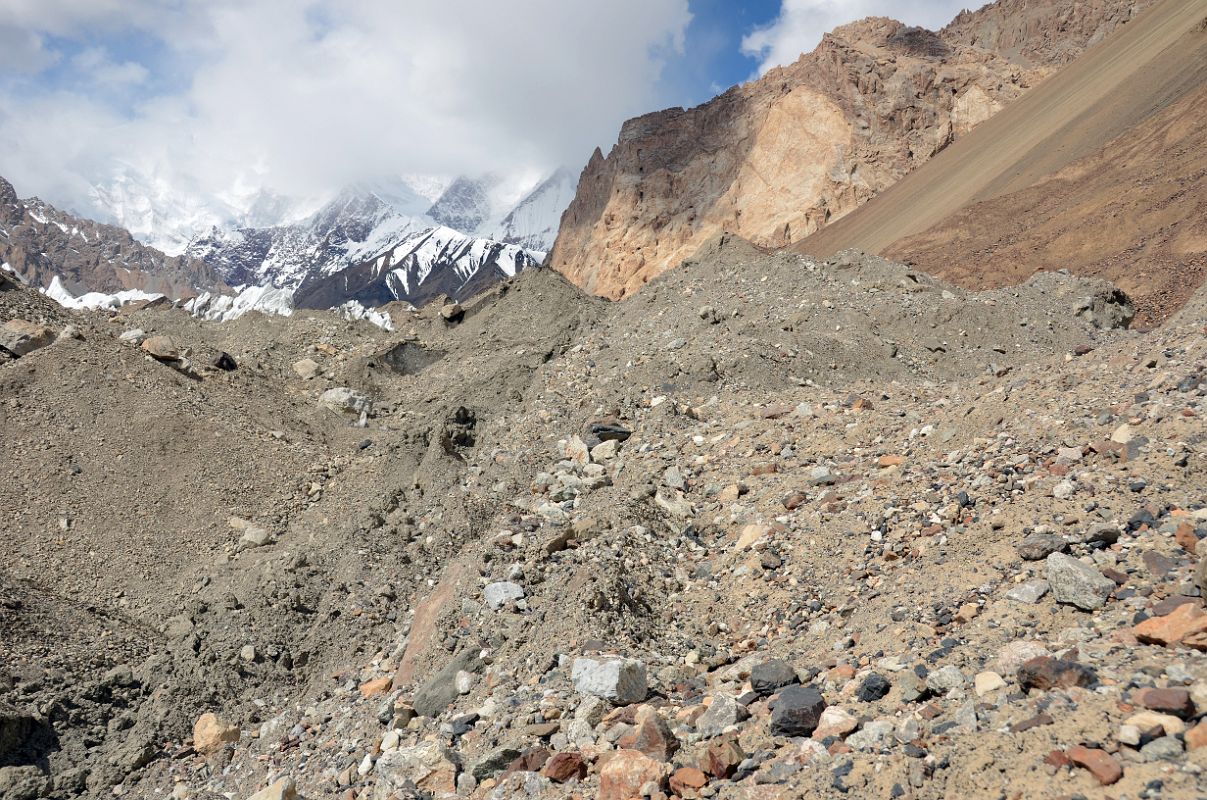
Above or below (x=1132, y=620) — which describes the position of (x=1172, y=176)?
above

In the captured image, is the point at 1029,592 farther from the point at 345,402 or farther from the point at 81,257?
the point at 81,257

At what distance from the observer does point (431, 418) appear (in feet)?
33.0

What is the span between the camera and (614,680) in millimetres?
4305

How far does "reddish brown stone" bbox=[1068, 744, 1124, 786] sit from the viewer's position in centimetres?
263

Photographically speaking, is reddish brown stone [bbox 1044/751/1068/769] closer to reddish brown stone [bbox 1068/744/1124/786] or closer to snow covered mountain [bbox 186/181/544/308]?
reddish brown stone [bbox 1068/744/1124/786]

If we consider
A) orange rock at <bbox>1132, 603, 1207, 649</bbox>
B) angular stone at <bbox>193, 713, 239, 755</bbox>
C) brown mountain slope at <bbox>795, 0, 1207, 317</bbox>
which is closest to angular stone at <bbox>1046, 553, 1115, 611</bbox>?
orange rock at <bbox>1132, 603, 1207, 649</bbox>

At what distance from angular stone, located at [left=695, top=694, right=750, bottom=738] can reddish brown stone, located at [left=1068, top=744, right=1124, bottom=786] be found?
4.82ft

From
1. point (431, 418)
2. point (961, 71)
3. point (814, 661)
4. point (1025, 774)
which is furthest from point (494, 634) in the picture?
point (961, 71)

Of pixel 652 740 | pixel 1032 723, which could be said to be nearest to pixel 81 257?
pixel 652 740

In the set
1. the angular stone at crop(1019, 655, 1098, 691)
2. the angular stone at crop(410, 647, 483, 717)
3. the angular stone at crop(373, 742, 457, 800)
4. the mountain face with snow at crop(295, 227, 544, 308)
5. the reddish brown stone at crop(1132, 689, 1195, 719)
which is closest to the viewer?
the reddish brown stone at crop(1132, 689, 1195, 719)

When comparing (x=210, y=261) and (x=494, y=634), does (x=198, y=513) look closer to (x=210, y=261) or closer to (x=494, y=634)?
(x=494, y=634)

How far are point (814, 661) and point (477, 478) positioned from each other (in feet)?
15.3

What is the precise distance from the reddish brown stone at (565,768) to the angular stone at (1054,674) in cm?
198

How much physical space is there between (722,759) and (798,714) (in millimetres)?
400
